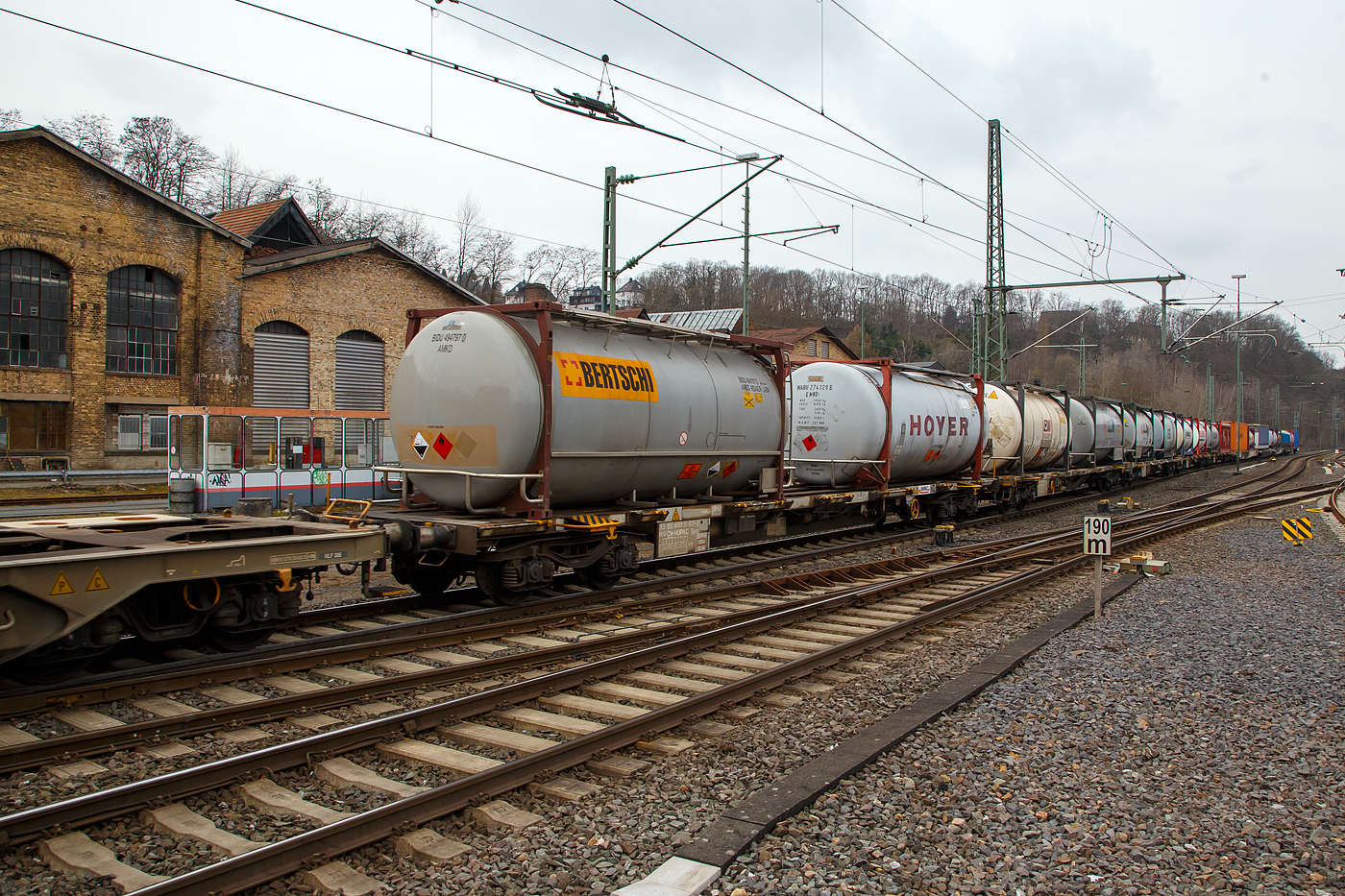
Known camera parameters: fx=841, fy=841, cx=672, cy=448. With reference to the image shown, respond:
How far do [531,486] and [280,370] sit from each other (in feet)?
80.3

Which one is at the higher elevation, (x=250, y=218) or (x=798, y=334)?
(x=250, y=218)

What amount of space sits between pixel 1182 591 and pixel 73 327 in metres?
31.7

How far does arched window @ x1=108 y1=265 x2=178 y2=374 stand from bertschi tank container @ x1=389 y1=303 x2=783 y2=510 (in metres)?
23.5

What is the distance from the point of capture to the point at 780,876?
4.11m

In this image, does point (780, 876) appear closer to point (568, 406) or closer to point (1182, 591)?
point (568, 406)

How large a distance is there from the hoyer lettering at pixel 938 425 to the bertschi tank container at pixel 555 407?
7163 mm

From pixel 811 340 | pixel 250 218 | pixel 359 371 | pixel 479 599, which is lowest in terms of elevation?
pixel 479 599

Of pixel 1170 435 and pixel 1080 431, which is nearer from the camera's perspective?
pixel 1080 431

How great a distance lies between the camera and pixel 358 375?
32.8m

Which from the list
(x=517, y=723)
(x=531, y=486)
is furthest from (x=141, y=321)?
(x=517, y=723)

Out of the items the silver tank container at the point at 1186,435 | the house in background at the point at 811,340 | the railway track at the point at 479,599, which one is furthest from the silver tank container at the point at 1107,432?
the house in background at the point at 811,340

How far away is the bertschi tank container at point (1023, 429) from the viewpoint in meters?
21.5

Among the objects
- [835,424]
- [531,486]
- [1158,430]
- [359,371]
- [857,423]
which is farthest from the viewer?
[1158,430]

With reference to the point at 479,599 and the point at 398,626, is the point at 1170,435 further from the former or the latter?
the point at 398,626
